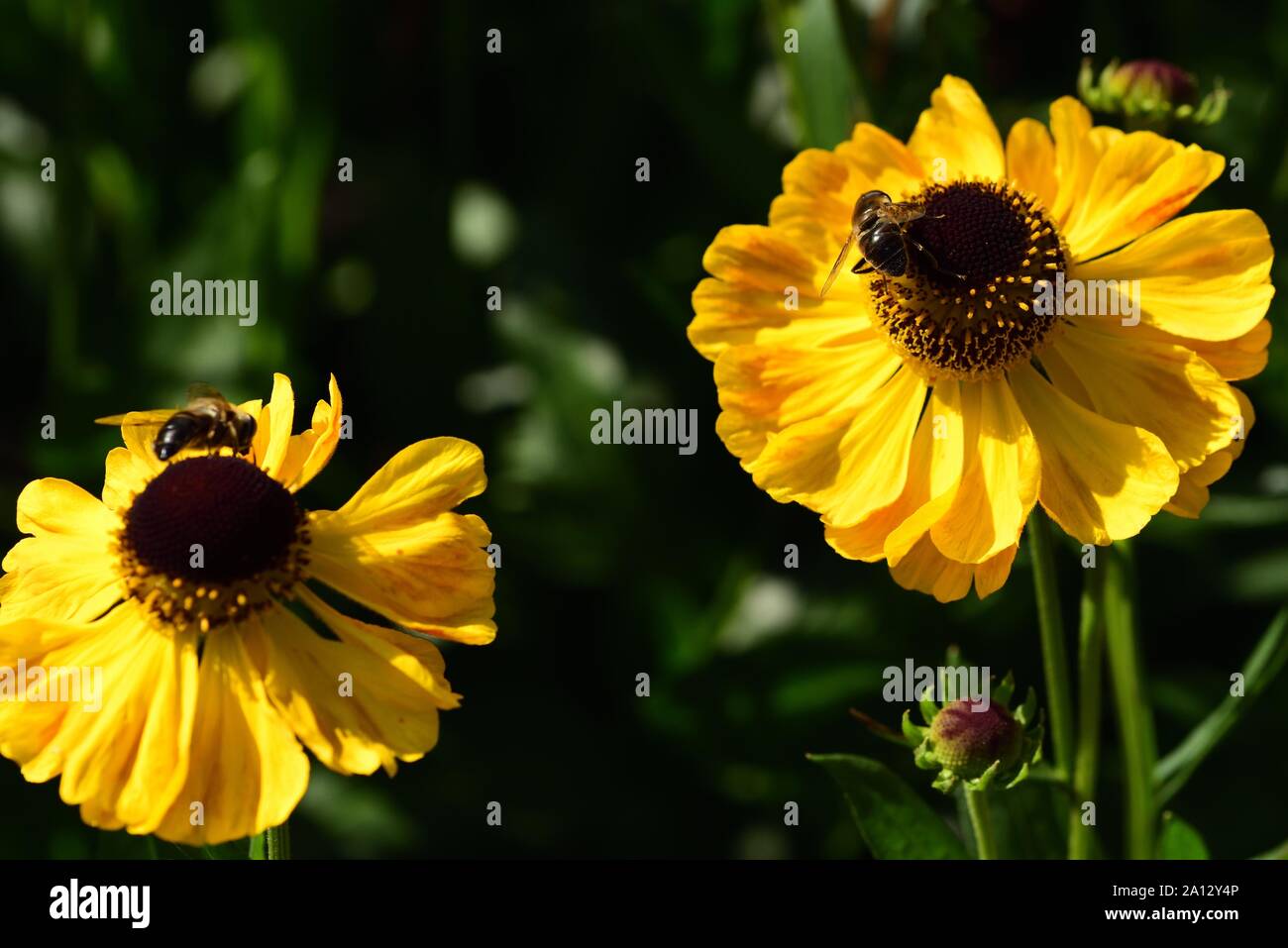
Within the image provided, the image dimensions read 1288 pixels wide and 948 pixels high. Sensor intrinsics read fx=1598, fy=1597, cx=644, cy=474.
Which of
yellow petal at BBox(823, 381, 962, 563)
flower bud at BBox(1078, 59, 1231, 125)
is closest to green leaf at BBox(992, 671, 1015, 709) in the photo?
yellow petal at BBox(823, 381, 962, 563)

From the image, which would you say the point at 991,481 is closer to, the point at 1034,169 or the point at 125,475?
the point at 1034,169

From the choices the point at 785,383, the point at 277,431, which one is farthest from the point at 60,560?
the point at 785,383

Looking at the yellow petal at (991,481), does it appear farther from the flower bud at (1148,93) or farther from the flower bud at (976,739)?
the flower bud at (1148,93)

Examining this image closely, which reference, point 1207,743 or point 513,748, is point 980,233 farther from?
point 513,748

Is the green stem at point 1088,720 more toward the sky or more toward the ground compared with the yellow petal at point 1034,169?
more toward the ground

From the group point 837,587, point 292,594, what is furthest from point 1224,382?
point 837,587

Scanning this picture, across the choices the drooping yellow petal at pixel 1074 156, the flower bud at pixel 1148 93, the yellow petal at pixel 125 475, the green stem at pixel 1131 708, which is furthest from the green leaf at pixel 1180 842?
the yellow petal at pixel 125 475

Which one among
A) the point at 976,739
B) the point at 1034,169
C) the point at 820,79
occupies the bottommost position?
the point at 976,739
